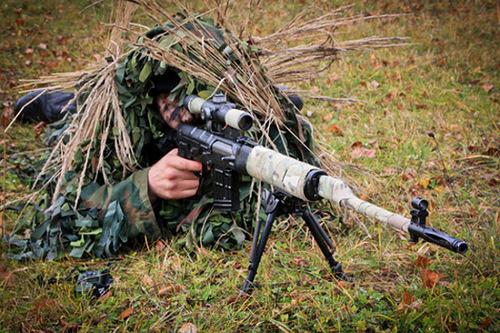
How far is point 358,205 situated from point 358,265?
1.03 metres

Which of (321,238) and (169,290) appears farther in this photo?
(169,290)

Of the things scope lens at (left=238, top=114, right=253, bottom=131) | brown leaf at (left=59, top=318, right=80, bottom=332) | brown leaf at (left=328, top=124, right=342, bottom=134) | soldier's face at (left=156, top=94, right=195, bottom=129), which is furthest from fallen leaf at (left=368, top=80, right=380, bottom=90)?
brown leaf at (left=59, top=318, right=80, bottom=332)

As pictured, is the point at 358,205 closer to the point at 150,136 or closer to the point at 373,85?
the point at 150,136

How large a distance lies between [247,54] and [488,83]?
397 cm

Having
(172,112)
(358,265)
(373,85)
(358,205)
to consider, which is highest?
(172,112)

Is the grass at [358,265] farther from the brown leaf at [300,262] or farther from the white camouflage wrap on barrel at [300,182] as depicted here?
the white camouflage wrap on barrel at [300,182]

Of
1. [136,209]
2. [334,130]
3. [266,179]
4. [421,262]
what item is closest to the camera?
[266,179]

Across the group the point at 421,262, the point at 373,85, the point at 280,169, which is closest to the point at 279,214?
the point at 280,169

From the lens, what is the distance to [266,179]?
1773 millimetres

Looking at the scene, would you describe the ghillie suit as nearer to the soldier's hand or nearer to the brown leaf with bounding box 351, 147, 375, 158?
the soldier's hand

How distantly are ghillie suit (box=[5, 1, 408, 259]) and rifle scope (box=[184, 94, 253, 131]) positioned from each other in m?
0.23

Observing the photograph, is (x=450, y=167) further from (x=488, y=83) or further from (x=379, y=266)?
(x=488, y=83)

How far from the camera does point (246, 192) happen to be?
2.75 meters

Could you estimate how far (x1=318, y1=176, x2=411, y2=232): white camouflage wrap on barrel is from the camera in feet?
4.60
